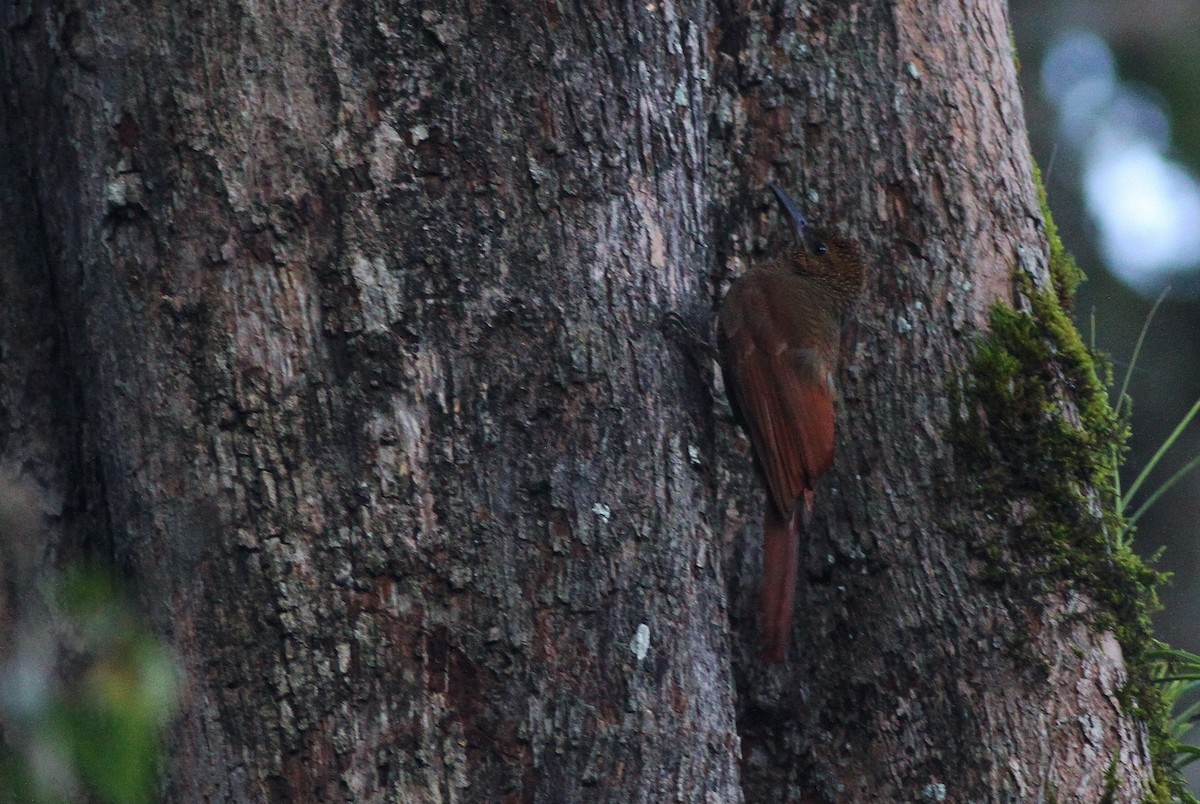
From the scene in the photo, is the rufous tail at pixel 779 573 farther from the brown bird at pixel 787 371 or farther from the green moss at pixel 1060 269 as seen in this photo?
the green moss at pixel 1060 269

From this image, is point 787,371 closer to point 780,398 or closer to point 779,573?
point 780,398

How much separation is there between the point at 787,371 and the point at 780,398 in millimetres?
91

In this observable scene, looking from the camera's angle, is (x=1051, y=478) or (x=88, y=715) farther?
(x=1051, y=478)

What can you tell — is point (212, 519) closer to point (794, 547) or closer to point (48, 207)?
point (48, 207)

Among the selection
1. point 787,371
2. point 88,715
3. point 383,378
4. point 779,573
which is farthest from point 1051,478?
point 88,715

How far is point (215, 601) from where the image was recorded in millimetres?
1955

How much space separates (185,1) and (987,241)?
176 cm

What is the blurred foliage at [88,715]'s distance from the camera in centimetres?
118

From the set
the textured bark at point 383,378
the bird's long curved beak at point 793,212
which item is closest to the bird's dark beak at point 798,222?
the bird's long curved beak at point 793,212

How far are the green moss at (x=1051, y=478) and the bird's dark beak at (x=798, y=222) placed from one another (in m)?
0.44

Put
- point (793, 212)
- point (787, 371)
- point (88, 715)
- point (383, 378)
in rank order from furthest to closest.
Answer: point (787, 371)
point (793, 212)
point (383, 378)
point (88, 715)

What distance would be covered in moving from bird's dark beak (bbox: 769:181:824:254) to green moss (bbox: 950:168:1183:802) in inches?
17.1

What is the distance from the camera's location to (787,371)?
10.5 feet

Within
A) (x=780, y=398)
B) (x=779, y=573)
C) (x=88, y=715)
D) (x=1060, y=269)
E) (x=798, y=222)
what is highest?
(x=798, y=222)
